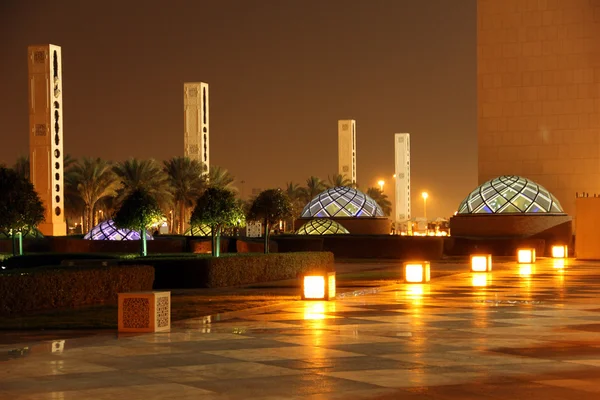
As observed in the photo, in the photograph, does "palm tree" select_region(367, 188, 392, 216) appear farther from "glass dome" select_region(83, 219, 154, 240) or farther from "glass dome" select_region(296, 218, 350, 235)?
"glass dome" select_region(83, 219, 154, 240)

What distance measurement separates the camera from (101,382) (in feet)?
29.8

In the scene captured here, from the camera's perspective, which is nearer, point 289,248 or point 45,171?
point 289,248

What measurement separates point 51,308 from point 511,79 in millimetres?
45864

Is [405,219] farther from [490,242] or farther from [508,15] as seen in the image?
[490,242]

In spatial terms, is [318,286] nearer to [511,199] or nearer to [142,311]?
[142,311]

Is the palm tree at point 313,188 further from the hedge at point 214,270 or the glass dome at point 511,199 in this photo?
the hedge at point 214,270

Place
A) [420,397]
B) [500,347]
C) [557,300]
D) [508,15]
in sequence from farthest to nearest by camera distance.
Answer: [508,15] < [557,300] < [500,347] < [420,397]

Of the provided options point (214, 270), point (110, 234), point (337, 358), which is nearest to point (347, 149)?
point (110, 234)

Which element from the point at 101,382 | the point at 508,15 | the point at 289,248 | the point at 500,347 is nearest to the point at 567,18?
the point at 508,15

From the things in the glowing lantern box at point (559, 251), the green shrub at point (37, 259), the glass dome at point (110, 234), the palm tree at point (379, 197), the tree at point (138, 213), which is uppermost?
the palm tree at point (379, 197)

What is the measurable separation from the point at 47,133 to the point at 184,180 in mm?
8899

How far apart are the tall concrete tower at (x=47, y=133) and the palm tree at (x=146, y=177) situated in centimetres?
342

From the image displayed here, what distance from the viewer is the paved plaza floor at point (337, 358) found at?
8672mm

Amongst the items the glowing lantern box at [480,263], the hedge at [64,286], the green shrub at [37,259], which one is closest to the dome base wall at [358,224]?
the glowing lantern box at [480,263]
